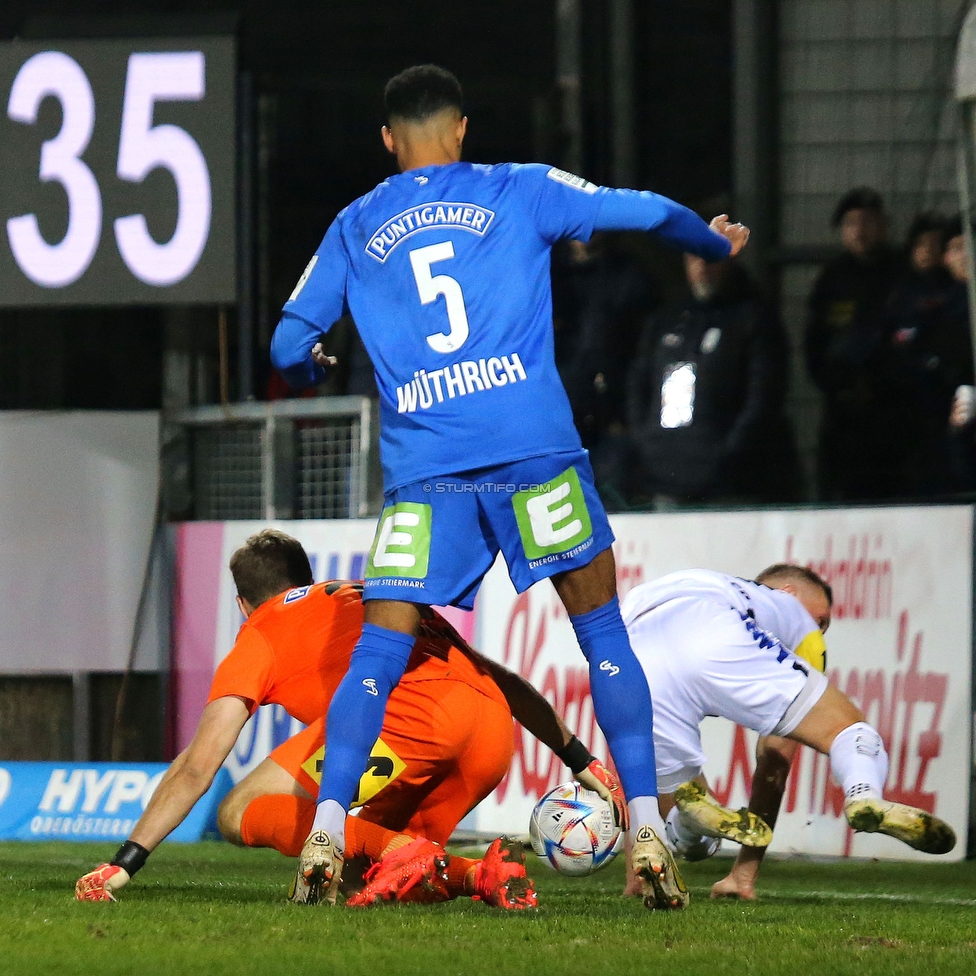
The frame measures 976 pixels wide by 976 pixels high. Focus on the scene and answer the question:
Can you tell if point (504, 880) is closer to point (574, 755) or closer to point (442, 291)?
point (574, 755)

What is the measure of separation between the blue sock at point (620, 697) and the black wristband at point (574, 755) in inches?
17.4

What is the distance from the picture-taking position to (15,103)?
30.2ft

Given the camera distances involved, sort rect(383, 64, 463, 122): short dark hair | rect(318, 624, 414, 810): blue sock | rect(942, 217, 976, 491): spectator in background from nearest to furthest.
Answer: rect(318, 624, 414, 810): blue sock → rect(383, 64, 463, 122): short dark hair → rect(942, 217, 976, 491): spectator in background

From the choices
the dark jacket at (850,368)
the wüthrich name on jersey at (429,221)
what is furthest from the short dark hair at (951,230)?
the wüthrich name on jersey at (429,221)

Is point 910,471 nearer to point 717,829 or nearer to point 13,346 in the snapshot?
point 717,829

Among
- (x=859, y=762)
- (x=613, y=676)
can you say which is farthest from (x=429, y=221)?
(x=859, y=762)

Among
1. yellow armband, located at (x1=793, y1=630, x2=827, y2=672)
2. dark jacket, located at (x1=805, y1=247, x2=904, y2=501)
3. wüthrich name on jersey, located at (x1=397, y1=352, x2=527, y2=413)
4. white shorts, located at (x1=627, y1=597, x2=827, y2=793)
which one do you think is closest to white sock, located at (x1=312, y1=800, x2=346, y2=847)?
wüthrich name on jersey, located at (x1=397, y1=352, x2=527, y2=413)

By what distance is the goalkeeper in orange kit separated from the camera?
4.80m

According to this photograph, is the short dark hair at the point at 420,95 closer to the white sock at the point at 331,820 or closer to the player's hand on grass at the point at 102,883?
the white sock at the point at 331,820

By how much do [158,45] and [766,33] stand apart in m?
4.01

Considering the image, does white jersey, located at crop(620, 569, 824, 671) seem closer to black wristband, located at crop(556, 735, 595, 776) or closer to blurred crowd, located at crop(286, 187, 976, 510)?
black wristband, located at crop(556, 735, 595, 776)

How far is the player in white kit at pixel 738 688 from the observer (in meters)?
5.47

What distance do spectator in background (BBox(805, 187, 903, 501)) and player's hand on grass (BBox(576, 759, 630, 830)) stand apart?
4068mm

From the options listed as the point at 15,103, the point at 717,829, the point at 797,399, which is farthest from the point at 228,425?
the point at 717,829
